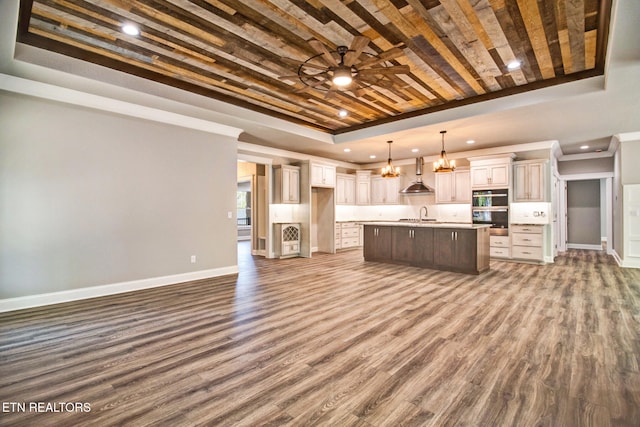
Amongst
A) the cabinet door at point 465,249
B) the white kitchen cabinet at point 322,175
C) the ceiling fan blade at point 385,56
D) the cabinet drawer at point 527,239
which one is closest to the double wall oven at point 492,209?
the cabinet drawer at point 527,239

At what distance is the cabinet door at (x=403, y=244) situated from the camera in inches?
266

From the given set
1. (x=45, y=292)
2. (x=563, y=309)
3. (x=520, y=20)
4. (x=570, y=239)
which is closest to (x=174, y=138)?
(x=45, y=292)

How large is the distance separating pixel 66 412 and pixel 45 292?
3021 millimetres

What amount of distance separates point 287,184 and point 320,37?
504 centimetres

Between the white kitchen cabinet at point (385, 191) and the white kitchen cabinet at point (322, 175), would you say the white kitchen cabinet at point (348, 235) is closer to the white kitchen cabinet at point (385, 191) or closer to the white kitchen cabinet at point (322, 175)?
the white kitchen cabinet at point (385, 191)

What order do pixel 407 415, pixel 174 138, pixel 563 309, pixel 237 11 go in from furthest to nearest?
1. pixel 174 138
2. pixel 563 309
3. pixel 237 11
4. pixel 407 415

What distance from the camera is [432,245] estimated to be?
6.43 metres

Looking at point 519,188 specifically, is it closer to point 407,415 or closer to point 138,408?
point 407,415

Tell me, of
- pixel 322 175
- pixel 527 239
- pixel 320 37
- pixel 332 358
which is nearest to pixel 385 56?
pixel 320 37

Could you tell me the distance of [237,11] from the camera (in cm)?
308

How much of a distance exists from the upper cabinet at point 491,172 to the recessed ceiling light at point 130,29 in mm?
7582

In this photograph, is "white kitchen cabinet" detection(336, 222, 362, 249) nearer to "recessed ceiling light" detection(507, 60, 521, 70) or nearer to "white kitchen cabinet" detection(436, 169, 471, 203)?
"white kitchen cabinet" detection(436, 169, 471, 203)

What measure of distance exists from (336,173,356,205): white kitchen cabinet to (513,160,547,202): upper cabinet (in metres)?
4.58

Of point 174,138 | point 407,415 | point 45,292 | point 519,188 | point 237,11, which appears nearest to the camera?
point 407,415
